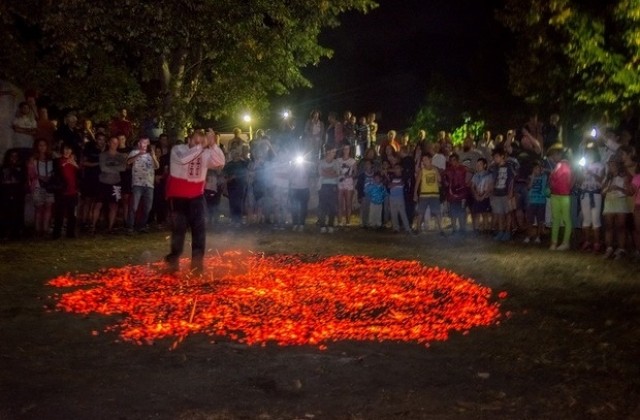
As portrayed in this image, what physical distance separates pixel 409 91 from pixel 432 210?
33367mm

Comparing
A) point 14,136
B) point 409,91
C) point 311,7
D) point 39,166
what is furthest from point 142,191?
point 409,91

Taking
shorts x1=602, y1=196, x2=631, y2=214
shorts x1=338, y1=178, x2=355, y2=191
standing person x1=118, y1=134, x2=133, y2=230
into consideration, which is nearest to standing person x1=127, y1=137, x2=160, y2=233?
standing person x1=118, y1=134, x2=133, y2=230

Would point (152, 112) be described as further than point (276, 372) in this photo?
Yes

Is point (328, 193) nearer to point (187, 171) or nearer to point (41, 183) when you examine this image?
point (41, 183)

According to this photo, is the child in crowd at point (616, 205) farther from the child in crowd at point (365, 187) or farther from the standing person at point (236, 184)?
the standing person at point (236, 184)

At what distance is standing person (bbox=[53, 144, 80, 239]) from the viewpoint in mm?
15156

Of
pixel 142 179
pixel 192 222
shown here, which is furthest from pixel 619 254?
pixel 142 179

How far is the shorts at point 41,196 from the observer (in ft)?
50.6

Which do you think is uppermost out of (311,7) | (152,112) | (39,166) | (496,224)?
(311,7)

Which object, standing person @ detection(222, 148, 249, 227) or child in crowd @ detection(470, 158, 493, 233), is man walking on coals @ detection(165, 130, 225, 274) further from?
standing person @ detection(222, 148, 249, 227)

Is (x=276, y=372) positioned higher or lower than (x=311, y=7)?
lower

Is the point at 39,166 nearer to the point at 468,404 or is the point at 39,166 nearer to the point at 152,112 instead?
the point at 152,112

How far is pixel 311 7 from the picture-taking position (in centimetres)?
2291

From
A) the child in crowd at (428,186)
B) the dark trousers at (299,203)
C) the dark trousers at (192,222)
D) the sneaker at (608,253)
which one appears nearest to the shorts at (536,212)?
the child in crowd at (428,186)
